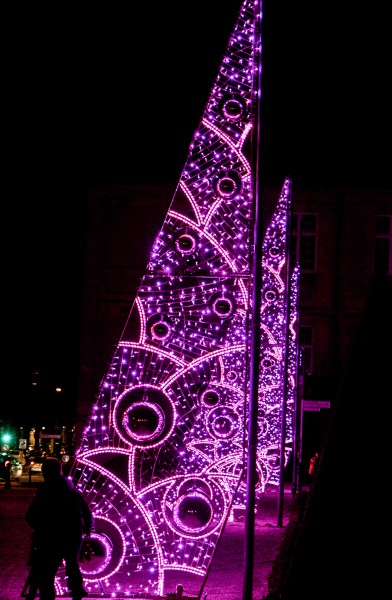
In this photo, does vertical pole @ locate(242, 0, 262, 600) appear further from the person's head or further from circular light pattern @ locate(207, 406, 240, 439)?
circular light pattern @ locate(207, 406, 240, 439)

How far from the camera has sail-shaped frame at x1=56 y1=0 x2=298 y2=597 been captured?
28.7 feet

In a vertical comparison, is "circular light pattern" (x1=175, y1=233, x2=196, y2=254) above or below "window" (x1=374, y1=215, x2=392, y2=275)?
below

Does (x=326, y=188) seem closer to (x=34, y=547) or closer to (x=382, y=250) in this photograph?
(x=382, y=250)

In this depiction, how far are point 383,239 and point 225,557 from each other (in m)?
21.2

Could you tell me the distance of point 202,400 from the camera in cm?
893

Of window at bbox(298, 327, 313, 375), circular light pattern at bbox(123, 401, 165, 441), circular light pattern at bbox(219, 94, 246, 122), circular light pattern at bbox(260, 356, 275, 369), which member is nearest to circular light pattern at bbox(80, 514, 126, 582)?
circular light pattern at bbox(123, 401, 165, 441)

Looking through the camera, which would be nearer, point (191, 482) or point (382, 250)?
point (191, 482)

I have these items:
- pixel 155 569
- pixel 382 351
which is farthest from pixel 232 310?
pixel 382 351

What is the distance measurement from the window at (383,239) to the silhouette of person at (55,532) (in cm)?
2387

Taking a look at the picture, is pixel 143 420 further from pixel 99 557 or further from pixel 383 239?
pixel 383 239

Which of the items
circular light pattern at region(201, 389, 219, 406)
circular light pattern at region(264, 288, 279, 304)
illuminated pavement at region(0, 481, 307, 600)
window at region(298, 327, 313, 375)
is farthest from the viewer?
window at region(298, 327, 313, 375)

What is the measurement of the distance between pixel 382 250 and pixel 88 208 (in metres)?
11.3

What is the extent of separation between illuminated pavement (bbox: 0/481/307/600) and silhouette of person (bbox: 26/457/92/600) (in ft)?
3.30

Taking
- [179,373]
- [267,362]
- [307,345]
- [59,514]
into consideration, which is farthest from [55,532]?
[307,345]
